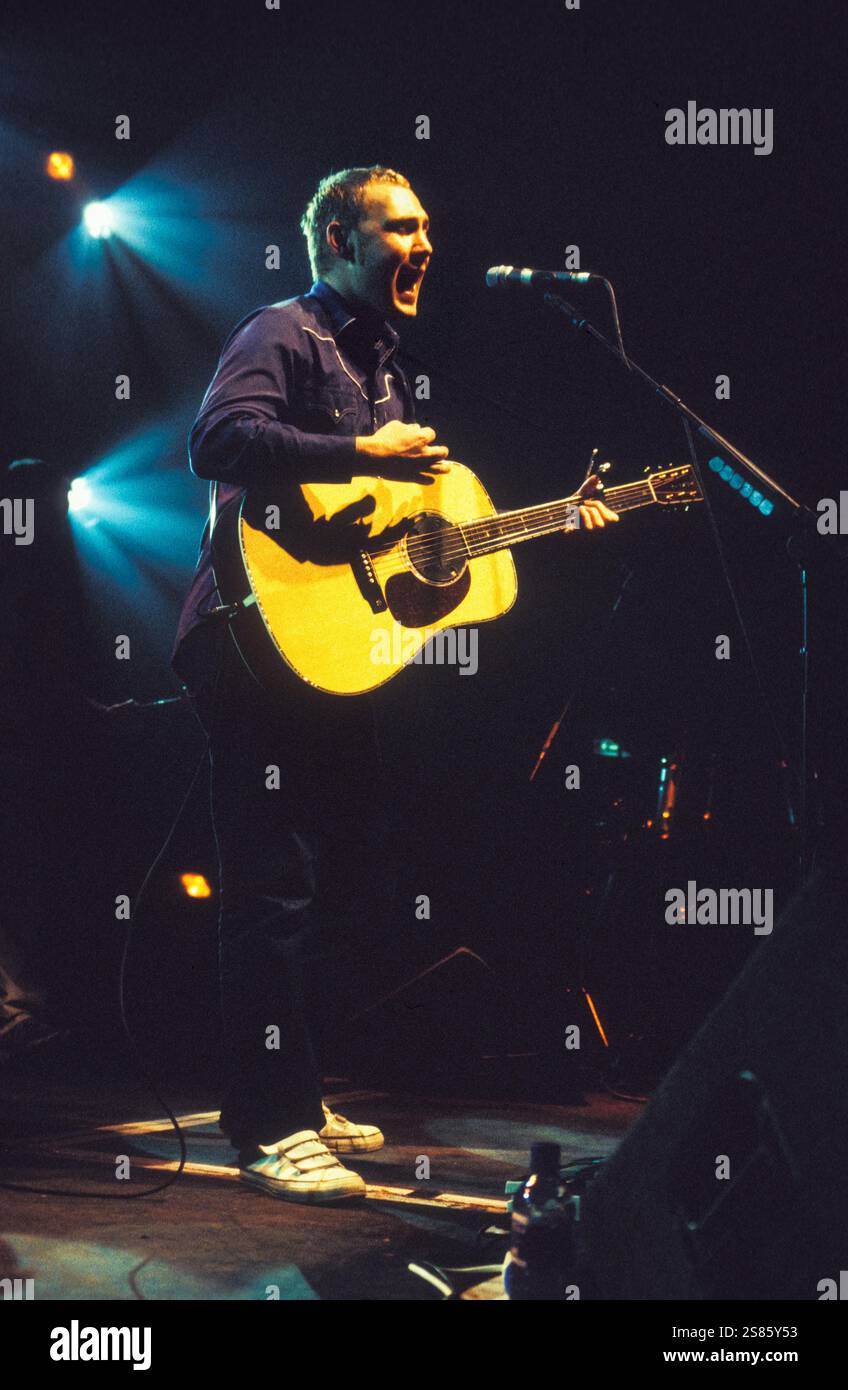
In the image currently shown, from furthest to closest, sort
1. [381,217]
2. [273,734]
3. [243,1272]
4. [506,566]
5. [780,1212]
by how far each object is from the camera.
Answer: [506,566] < [381,217] < [273,734] < [243,1272] < [780,1212]

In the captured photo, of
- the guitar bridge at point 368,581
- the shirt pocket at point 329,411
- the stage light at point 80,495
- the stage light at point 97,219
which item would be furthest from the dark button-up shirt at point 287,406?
the stage light at point 80,495

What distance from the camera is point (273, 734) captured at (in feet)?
8.75

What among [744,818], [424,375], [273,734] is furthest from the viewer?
[424,375]

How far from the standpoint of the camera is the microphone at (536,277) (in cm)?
A: 279

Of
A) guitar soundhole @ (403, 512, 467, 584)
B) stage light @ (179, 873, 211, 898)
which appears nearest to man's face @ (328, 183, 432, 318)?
guitar soundhole @ (403, 512, 467, 584)

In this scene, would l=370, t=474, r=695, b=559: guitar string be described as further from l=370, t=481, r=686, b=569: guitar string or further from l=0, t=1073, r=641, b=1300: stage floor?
l=0, t=1073, r=641, b=1300: stage floor

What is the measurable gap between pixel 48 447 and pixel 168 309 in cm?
91

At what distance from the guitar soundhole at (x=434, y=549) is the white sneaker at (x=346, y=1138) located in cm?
132

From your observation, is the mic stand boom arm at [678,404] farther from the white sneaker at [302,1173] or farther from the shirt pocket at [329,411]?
the white sneaker at [302,1173]

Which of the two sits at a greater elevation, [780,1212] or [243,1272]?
[780,1212]

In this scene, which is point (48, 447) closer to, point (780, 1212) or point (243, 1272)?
point (243, 1272)

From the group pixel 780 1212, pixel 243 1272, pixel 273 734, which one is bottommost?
pixel 243 1272

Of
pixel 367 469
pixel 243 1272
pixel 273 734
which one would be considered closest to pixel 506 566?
pixel 367 469
